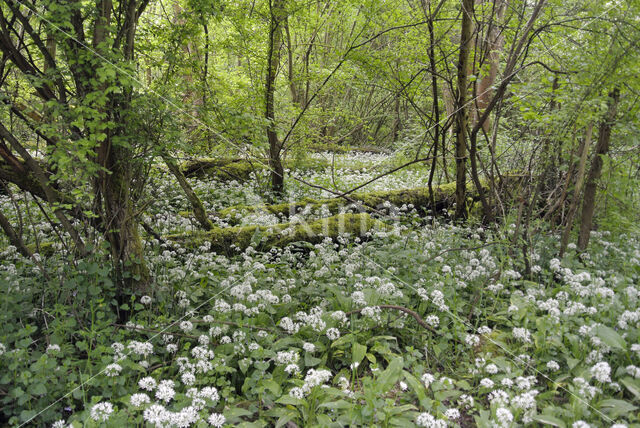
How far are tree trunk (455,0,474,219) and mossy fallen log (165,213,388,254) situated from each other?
4.62 ft

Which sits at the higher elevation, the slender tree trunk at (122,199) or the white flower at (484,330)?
the slender tree trunk at (122,199)

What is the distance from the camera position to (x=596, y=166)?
4.02m

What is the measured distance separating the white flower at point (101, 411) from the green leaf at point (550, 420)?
2113mm

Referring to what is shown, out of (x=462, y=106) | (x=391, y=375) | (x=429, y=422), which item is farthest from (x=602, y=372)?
(x=462, y=106)

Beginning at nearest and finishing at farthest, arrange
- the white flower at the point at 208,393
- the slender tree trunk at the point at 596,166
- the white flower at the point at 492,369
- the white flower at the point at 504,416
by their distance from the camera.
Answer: the white flower at the point at 504,416, the white flower at the point at 208,393, the white flower at the point at 492,369, the slender tree trunk at the point at 596,166

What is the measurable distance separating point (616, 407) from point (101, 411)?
261 centimetres

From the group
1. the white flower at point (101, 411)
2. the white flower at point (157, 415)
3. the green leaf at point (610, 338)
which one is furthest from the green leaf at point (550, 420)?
the white flower at point (101, 411)

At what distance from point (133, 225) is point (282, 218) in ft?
9.56

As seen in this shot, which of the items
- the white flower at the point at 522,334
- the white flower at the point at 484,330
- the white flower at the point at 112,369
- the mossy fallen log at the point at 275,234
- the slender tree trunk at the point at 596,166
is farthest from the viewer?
the mossy fallen log at the point at 275,234

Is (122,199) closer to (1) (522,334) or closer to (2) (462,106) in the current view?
(1) (522,334)

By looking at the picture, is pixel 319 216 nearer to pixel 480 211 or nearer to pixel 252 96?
pixel 252 96

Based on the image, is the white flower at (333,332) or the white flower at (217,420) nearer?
the white flower at (217,420)

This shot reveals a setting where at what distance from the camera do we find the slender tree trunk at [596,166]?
366 centimetres

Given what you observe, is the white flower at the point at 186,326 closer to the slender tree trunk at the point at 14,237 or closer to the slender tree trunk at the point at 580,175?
the slender tree trunk at the point at 14,237
